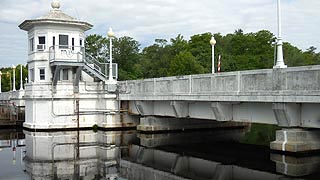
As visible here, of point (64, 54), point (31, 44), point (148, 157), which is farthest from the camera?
point (31, 44)

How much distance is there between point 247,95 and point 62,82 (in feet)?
58.9

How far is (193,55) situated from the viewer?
241 ft

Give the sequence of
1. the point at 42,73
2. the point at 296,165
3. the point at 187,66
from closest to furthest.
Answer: the point at 296,165 → the point at 42,73 → the point at 187,66

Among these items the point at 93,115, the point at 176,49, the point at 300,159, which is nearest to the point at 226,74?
the point at 300,159

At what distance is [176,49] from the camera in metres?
79.3

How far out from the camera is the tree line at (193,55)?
2633 inches

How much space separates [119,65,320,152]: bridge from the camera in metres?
16.8

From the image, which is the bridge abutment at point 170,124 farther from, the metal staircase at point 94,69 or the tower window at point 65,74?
the tower window at point 65,74

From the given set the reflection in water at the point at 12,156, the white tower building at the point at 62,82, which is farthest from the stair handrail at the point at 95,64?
the reflection in water at the point at 12,156

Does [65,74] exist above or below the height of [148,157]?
above

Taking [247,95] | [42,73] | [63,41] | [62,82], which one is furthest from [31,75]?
[247,95]

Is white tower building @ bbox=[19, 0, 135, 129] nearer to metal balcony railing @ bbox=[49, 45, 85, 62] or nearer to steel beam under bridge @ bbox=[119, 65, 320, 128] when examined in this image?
metal balcony railing @ bbox=[49, 45, 85, 62]

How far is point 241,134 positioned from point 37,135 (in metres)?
14.5

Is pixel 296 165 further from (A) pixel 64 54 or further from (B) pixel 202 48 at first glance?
(B) pixel 202 48
